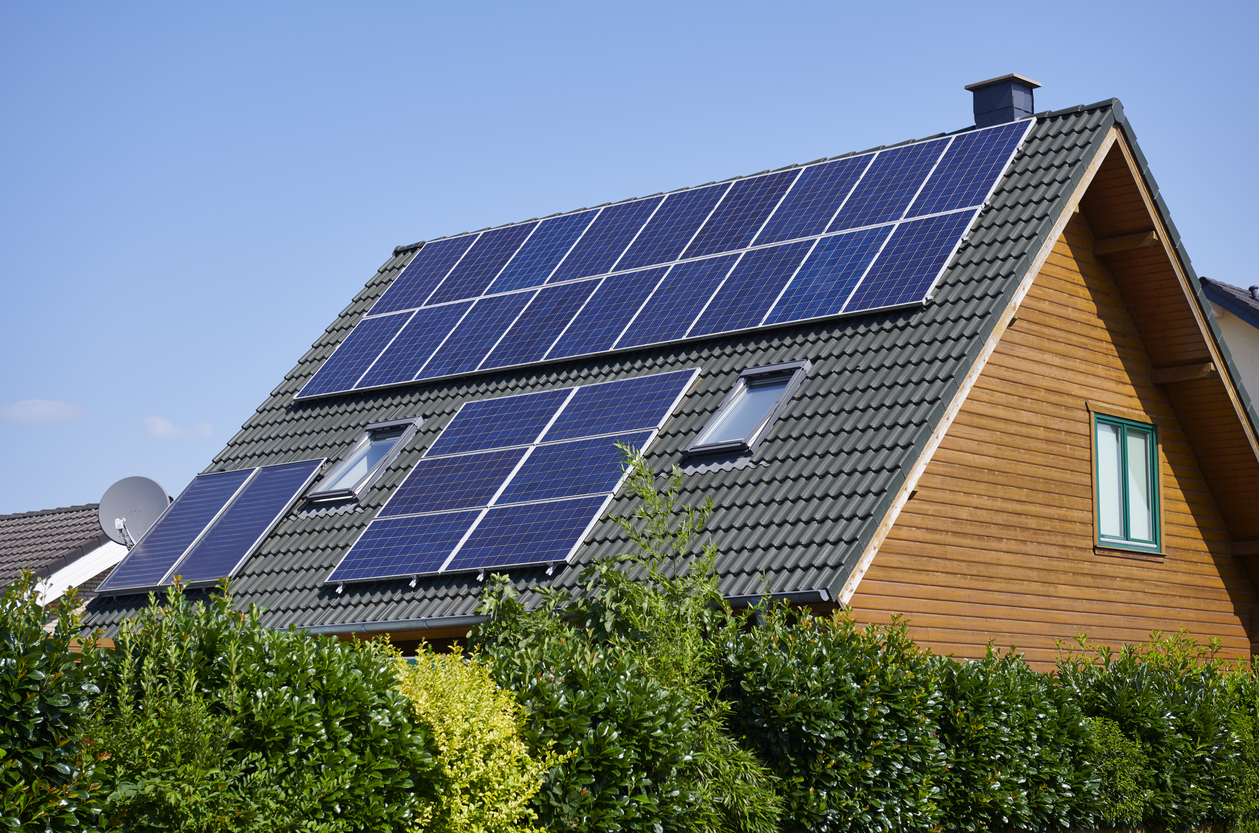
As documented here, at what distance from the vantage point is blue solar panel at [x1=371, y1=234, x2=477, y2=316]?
20703mm

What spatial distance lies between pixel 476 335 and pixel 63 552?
12319mm

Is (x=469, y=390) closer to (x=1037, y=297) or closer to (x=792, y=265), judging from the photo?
(x=792, y=265)

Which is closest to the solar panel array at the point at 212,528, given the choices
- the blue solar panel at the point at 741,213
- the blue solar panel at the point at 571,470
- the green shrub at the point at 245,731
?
the blue solar panel at the point at 571,470

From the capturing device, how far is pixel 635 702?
9.58 m

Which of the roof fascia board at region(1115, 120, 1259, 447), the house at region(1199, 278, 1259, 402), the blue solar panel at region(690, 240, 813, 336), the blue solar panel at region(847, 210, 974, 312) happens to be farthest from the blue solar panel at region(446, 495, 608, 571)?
the house at region(1199, 278, 1259, 402)

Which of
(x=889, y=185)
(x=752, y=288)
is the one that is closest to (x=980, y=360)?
(x=752, y=288)

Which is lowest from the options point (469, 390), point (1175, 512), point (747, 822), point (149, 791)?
point (149, 791)

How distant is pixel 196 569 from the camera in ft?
54.8

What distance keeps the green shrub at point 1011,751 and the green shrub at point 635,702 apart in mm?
2079

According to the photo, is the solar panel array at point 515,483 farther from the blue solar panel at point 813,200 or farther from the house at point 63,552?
the house at point 63,552

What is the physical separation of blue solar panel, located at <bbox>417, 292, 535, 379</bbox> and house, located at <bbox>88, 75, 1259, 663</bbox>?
0.18ft

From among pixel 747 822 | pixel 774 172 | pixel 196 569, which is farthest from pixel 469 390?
pixel 747 822

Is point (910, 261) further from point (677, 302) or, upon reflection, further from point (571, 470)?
point (571, 470)

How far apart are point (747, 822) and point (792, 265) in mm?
8297
